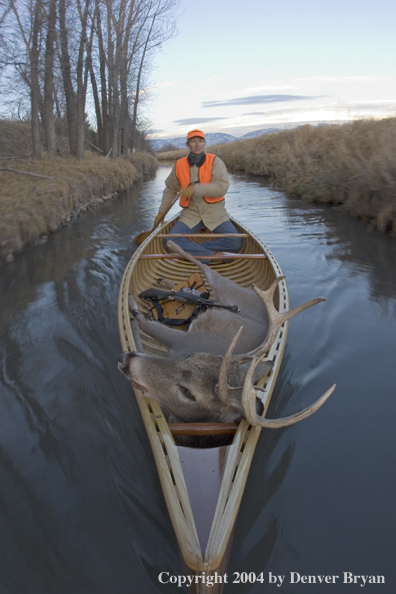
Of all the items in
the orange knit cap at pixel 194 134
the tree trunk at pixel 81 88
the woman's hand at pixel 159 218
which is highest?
the tree trunk at pixel 81 88

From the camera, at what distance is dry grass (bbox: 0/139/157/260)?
8422 millimetres

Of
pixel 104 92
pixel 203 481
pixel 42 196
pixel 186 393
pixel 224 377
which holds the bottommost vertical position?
pixel 203 481

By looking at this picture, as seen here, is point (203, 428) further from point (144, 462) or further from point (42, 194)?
point (42, 194)

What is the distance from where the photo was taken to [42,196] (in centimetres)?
1028

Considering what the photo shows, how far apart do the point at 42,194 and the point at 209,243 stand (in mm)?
6038

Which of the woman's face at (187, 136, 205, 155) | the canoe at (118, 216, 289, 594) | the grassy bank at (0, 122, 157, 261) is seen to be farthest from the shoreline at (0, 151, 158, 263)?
the canoe at (118, 216, 289, 594)

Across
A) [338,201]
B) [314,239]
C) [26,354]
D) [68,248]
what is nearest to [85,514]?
[26,354]

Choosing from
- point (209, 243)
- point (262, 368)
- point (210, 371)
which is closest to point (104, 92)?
point (209, 243)

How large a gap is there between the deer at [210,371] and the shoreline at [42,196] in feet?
19.4

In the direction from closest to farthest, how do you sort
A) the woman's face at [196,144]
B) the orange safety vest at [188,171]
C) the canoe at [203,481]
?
the canoe at [203,481], the woman's face at [196,144], the orange safety vest at [188,171]

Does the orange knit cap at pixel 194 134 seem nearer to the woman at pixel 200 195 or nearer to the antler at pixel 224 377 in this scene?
the woman at pixel 200 195

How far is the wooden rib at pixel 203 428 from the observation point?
8.28ft

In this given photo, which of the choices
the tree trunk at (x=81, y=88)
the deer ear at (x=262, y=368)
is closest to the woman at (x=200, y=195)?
the deer ear at (x=262, y=368)

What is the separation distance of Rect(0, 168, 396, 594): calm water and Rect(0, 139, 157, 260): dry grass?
8.64 feet
